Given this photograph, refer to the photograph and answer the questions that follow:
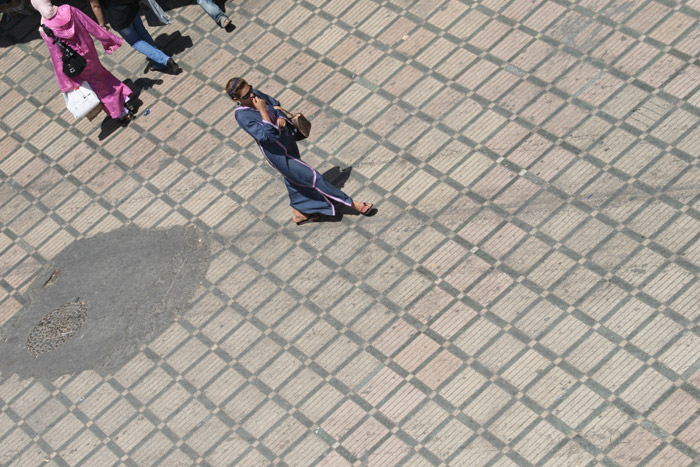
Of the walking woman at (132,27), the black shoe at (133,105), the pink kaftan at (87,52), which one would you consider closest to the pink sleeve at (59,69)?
the pink kaftan at (87,52)

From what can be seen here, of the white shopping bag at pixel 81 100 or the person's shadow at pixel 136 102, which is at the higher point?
the white shopping bag at pixel 81 100

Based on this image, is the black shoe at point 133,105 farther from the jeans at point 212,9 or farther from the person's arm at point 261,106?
the person's arm at point 261,106

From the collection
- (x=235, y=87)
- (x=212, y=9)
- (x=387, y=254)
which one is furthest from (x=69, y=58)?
(x=387, y=254)

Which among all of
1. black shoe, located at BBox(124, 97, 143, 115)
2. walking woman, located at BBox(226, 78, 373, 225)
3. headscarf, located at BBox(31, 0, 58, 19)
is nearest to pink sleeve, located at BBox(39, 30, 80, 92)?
headscarf, located at BBox(31, 0, 58, 19)

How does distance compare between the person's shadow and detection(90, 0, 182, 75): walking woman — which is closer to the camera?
detection(90, 0, 182, 75): walking woman

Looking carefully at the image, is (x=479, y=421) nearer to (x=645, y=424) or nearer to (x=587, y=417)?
(x=587, y=417)

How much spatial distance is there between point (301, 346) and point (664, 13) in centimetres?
513

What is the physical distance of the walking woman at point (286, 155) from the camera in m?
7.62

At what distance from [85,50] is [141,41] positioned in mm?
822

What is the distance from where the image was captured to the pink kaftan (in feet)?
30.7

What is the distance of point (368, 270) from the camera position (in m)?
8.13

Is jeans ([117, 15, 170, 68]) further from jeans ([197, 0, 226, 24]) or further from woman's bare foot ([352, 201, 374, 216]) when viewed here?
woman's bare foot ([352, 201, 374, 216])

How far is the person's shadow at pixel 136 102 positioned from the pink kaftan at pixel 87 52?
14 cm

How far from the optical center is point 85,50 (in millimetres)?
9539
